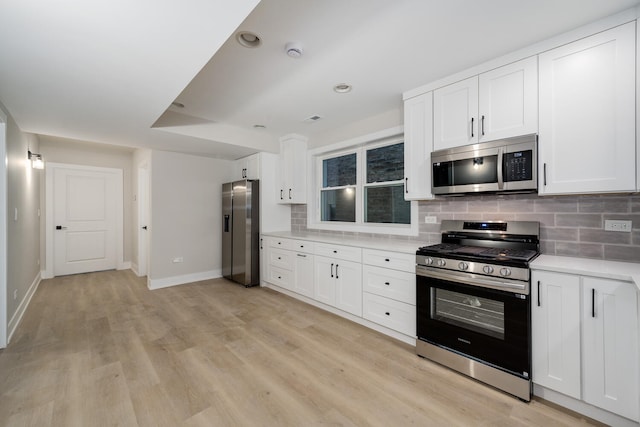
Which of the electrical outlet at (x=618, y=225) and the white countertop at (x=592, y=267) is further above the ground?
the electrical outlet at (x=618, y=225)

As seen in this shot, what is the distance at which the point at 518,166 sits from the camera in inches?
84.9

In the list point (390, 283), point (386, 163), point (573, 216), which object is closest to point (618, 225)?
point (573, 216)

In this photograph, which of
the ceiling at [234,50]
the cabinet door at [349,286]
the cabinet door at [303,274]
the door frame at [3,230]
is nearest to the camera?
the ceiling at [234,50]

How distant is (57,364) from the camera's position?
229cm

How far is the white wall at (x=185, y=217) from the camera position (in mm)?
4496

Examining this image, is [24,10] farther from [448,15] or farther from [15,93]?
[448,15]

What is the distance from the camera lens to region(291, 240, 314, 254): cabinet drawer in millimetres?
3666

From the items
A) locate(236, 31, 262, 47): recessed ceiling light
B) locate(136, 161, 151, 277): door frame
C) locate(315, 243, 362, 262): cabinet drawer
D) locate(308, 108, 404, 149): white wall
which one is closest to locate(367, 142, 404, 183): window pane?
locate(308, 108, 404, 149): white wall

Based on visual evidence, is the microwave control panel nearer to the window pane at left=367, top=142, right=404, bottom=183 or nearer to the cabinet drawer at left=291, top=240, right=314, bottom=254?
the window pane at left=367, top=142, right=404, bottom=183

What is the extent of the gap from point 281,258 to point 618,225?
11.5ft

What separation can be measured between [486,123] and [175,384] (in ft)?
10.4

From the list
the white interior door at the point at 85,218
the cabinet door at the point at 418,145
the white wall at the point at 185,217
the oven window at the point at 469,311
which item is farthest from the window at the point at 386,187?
the white interior door at the point at 85,218

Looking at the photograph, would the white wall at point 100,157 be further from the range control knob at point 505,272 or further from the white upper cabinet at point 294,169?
the range control knob at point 505,272

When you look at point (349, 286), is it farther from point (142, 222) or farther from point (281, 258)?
point (142, 222)
